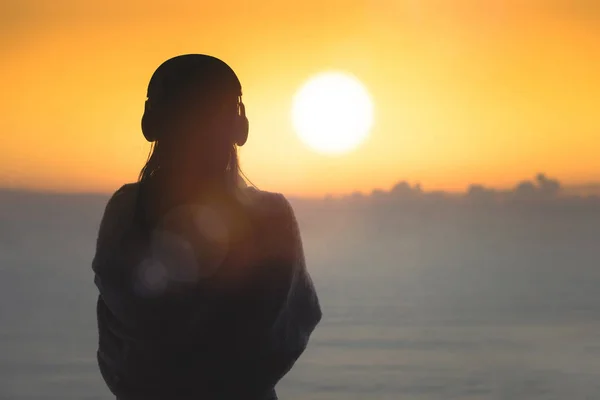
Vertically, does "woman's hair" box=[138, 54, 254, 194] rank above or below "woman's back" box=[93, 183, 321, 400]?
above

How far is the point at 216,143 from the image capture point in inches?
42.5

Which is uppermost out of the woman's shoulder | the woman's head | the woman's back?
the woman's head

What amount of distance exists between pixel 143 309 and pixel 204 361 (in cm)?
10

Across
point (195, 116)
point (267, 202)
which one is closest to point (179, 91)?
point (195, 116)

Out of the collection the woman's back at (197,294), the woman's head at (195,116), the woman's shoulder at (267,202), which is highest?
the woman's head at (195,116)

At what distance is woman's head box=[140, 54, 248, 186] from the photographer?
1.06 metres

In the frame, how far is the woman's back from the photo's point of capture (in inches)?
41.7

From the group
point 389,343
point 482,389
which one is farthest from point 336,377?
point 389,343

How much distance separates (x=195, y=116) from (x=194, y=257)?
17cm

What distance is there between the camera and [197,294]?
107 cm

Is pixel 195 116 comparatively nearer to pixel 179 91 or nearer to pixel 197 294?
pixel 179 91

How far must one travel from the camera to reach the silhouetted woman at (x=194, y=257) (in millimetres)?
1059

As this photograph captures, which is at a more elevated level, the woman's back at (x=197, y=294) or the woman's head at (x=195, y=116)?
the woman's head at (x=195, y=116)

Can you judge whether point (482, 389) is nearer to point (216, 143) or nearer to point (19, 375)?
point (19, 375)
